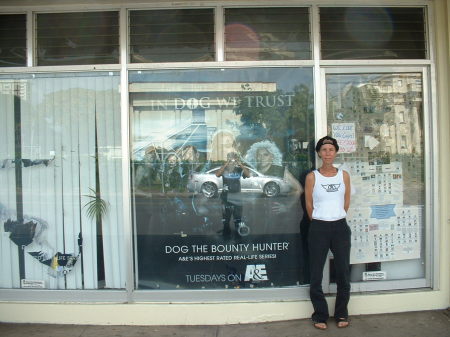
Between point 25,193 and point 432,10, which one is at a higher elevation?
point 432,10

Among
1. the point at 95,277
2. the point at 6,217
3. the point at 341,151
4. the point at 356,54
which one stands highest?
the point at 356,54

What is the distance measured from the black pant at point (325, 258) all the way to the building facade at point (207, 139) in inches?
12.5

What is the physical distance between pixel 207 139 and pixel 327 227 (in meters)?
1.51

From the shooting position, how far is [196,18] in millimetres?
4551

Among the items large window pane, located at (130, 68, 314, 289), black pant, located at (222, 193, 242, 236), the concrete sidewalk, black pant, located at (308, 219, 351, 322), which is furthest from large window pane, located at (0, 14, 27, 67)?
black pant, located at (308, 219, 351, 322)

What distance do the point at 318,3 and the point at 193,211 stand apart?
254 cm

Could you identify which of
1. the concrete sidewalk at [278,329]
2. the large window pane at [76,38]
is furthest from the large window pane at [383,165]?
the large window pane at [76,38]

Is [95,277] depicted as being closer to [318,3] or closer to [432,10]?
[318,3]

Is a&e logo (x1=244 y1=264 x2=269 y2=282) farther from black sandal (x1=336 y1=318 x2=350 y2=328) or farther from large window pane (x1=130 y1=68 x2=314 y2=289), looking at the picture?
black sandal (x1=336 y1=318 x2=350 y2=328)

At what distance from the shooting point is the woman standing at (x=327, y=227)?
410 centimetres

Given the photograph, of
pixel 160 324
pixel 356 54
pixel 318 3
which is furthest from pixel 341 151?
pixel 160 324

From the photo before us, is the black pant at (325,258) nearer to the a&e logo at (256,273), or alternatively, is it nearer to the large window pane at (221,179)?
the large window pane at (221,179)

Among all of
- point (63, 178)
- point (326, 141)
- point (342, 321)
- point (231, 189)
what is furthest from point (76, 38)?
point (342, 321)

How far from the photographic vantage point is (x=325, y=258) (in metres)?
4.20
